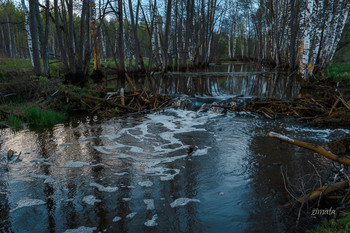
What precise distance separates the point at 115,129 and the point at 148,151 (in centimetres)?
206

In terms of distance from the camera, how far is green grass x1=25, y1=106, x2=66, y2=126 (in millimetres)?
7215

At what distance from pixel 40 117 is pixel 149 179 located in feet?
16.3

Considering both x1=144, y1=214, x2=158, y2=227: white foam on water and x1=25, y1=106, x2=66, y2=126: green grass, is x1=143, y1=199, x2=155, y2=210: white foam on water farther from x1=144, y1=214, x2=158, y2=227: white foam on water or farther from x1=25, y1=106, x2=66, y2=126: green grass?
x1=25, y1=106, x2=66, y2=126: green grass

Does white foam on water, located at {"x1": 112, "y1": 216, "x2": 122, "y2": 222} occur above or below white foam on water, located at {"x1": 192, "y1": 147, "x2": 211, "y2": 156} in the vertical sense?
below

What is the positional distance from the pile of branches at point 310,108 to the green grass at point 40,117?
602 cm

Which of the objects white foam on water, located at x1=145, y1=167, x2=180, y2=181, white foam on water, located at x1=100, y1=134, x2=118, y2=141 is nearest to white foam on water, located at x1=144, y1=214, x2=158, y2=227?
white foam on water, located at x1=145, y1=167, x2=180, y2=181

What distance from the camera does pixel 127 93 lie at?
9656 mm

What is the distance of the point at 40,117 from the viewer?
728 cm

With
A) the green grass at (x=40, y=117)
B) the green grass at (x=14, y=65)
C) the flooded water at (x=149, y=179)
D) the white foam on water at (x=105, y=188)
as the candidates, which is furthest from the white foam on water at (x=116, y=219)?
the green grass at (x=14, y=65)

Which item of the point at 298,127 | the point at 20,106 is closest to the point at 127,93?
the point at 20,106

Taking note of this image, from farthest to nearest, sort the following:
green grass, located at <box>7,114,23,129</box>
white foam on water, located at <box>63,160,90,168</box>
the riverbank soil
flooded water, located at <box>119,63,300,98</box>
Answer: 1. flooded water, located at <box>119,63,300,98</box>
2. green grass, located at <box>7,114,23,129</box>
3. the riverbank soil
4. white foam on water, located at <box>63,160,90,168</box>

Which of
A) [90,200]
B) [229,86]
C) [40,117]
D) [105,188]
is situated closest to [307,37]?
[229,86]

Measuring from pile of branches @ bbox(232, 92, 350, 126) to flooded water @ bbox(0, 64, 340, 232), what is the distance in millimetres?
618

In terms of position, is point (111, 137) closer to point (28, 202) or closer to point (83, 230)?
point (28, 202)
